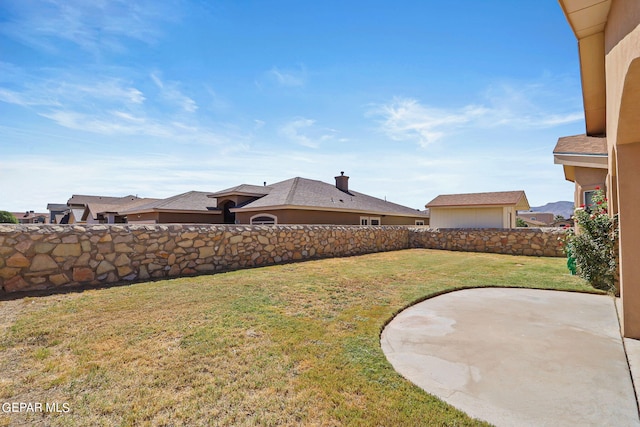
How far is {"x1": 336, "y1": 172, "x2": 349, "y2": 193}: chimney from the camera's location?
24.3m

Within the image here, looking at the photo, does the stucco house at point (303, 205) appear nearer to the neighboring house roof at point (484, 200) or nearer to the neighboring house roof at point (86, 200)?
the neighboring house roof at point (484, 200)

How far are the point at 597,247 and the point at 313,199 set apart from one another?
14307mm

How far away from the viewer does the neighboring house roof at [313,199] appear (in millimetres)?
17567

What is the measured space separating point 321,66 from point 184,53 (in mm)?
5102

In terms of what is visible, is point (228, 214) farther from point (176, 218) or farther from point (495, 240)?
point (495, 240)

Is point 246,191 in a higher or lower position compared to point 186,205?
higher

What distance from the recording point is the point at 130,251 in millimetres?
7918


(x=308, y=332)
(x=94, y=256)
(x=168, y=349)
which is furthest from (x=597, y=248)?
(x=94, y=256)

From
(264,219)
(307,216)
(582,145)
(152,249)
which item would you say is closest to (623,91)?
(582,145)

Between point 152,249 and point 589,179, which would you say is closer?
point 152,249

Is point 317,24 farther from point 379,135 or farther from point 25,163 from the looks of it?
point 25,163

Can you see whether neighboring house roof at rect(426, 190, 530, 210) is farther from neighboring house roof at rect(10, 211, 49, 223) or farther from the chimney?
neighboring house roof at rect(10, 211, 49, 223)

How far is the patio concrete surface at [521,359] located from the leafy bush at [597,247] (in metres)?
0.59

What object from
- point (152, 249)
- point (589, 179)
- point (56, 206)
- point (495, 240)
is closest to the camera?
point (152, 249)
